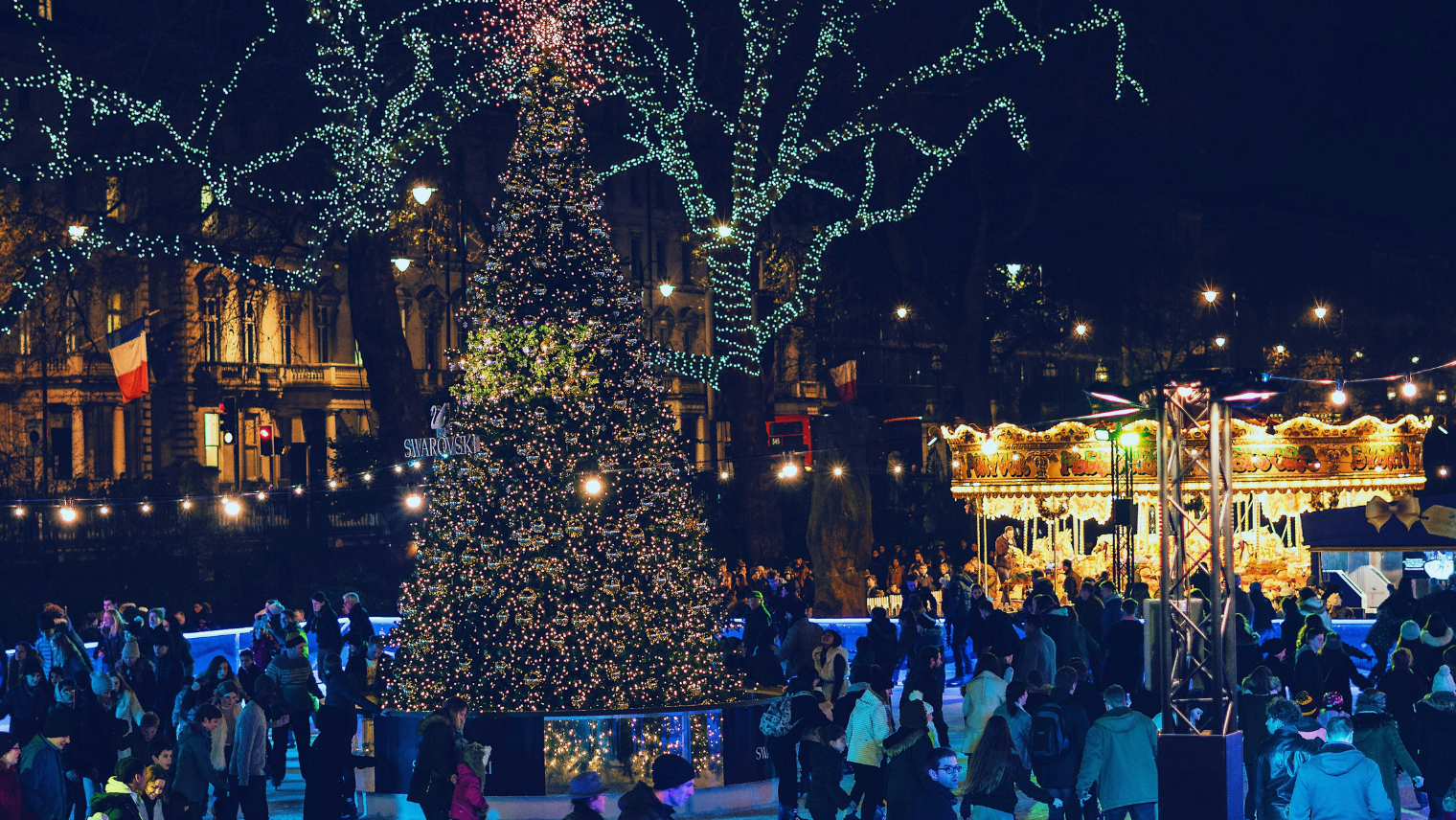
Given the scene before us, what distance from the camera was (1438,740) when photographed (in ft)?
38.0

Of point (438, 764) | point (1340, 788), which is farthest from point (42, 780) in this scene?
point (1340, 788)

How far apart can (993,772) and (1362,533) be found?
17.1m

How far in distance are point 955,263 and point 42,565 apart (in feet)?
70.9

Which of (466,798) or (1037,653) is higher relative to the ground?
(1037,653)

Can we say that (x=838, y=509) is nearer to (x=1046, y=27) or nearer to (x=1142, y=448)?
(x=1142, y=448)

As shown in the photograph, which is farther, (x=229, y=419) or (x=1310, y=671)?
(x=229, y=419)

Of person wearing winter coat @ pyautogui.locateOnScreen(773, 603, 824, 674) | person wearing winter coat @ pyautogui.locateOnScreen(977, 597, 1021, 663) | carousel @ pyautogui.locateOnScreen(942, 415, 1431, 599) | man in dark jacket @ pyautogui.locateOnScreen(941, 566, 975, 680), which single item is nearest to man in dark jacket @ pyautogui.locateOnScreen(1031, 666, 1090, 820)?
person wearing winter coat @ pyautogui.locateOnScreen(773, 603, 824, 674)

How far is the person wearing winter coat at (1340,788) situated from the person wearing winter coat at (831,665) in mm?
6285

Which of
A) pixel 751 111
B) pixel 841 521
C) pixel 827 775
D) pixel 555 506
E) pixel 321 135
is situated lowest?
pixel 827 775

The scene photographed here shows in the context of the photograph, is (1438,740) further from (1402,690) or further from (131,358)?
(131,358)

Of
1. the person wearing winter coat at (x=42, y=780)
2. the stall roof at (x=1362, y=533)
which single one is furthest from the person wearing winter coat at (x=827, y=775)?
the stall roof at (x=1362, y=533)

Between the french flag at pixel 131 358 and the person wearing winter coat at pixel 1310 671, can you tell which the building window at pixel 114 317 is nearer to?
the french flag at pixel 131 358

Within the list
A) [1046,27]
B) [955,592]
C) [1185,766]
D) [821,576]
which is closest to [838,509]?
[821,576]

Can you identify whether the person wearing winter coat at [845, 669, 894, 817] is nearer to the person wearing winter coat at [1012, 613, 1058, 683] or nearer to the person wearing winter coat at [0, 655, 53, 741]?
the person wearing winter coat at [1012, 613, 1058, 683]
